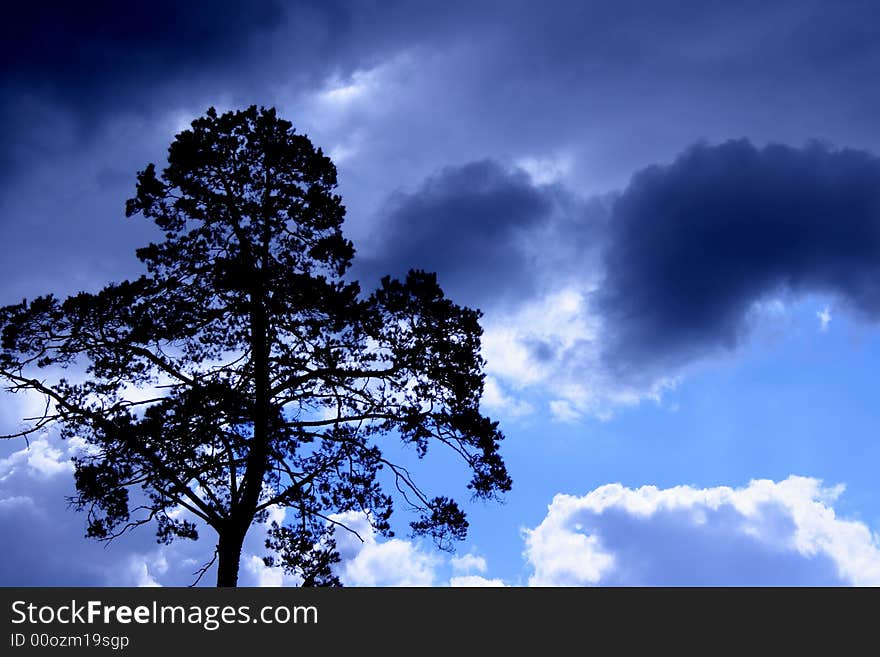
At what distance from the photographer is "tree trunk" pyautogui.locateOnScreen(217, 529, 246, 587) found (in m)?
13.8

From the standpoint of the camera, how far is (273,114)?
52.1 ft

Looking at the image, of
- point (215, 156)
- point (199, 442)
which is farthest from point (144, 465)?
point (215, 156)

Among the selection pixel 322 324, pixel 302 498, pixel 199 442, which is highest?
pixel 322 324

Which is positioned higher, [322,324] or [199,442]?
[322,324]

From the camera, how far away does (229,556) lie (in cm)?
1394

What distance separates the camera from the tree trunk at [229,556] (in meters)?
13.8
